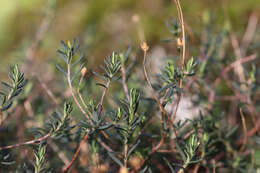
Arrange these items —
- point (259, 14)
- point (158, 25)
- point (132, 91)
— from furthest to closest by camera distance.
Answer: point (158, 25) → point (259, 14) → point (132, 91)

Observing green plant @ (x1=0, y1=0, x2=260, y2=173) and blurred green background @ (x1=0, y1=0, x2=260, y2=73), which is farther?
blurred green background @ (x1=0, y1=0, x2=260, y2=73)

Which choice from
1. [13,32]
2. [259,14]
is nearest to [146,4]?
[259,14]

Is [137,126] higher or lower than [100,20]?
lower

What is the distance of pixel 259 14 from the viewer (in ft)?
3.64

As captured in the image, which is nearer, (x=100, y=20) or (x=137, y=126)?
(x=137, y=126)

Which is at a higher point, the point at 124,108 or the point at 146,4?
the point at 146,4

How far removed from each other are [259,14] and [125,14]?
0.59m

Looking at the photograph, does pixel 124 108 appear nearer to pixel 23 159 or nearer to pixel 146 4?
pixel 23 159

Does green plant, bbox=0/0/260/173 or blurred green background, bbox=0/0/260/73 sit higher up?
blurred green background, bbox=0/0/260/73

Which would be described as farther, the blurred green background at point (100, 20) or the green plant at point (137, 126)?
the blurred green background at point (100, 20)

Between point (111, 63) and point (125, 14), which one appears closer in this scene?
point (111, 63)

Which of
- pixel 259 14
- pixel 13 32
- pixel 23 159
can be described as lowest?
pixel 23 159

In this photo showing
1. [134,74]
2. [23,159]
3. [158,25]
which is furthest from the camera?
[158,25]

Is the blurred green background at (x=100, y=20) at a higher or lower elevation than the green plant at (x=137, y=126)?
higher
